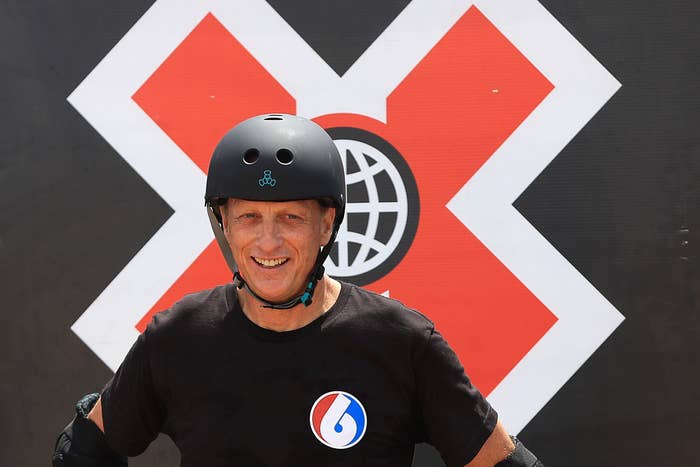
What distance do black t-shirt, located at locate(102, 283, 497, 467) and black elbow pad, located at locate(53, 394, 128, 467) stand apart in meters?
0.15

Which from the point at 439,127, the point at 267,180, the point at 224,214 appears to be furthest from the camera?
the point at 439,127

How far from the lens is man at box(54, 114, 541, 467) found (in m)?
0.99

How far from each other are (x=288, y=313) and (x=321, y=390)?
12 centimetres

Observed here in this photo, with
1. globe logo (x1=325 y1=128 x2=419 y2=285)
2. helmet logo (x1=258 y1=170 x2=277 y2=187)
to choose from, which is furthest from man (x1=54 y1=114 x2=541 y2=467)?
globe logo (x1=325 y1=128 x2=419 y2=285)

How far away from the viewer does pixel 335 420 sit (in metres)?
0.99

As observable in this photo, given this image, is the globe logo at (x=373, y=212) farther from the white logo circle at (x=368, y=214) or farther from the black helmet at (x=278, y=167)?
the black helmet at (x=278, y=167)

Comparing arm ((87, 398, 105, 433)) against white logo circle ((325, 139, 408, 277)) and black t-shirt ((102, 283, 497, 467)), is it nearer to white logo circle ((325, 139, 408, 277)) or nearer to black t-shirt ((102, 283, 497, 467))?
black t-shirt ((102, 283, 497, 467))

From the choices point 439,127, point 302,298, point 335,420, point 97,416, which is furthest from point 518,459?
point 439,127

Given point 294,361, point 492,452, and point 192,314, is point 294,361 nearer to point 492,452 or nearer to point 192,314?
point 192,314

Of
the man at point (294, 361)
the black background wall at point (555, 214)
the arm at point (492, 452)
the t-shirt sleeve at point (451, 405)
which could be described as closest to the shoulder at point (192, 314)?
the man at point (294, 361)

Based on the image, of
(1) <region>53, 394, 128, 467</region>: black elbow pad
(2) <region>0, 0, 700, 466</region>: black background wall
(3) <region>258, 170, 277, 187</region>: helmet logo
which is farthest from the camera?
(2) <region>0, 0, 700, 466</region>: black background wall

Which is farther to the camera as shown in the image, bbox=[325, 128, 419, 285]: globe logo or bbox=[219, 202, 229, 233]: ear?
bbox=[325, 128, 419, 285]: globe logo

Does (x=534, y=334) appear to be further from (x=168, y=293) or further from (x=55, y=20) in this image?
(x=55, y=20)

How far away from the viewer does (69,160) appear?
1.52m
